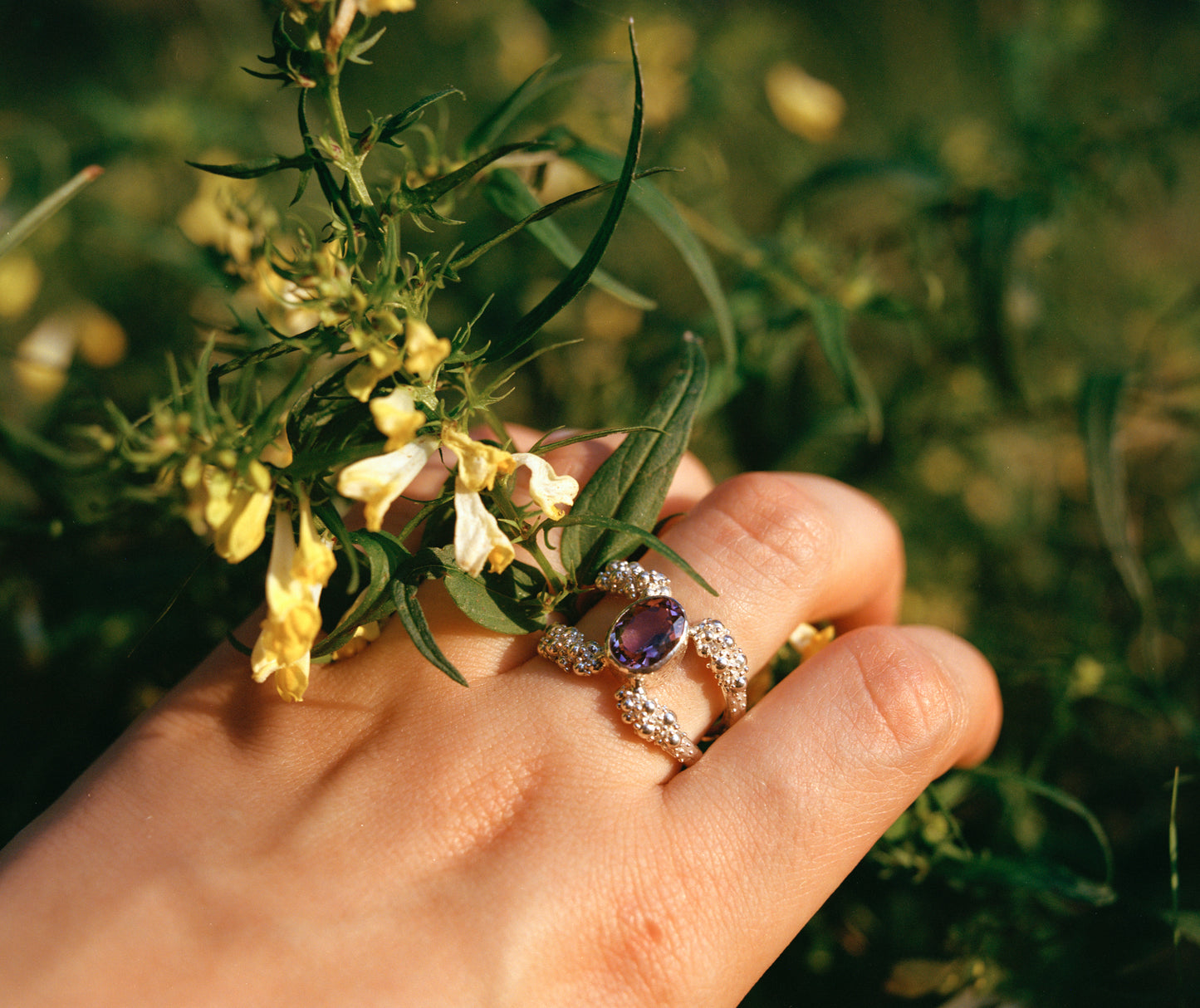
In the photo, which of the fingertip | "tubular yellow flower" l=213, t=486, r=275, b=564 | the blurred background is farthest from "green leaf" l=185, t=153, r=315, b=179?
the fingertip

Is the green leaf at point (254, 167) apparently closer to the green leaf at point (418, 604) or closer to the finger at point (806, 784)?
the green leaf at point (418, 604)

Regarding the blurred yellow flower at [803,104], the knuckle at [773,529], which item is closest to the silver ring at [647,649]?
the knuckle at [773,529]

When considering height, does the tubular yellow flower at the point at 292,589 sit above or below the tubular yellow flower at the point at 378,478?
below

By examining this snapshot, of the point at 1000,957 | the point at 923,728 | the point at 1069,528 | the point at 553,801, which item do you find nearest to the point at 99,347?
the point at 553,801

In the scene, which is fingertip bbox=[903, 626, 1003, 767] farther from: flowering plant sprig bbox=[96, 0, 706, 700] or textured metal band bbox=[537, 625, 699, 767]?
flowering plant sprig bbox=[96, 0, 706, 700]

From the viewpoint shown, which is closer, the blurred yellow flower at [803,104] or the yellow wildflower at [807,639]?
the yellow wildflower at [807,639]

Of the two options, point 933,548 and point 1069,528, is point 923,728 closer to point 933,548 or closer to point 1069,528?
point 933,548
